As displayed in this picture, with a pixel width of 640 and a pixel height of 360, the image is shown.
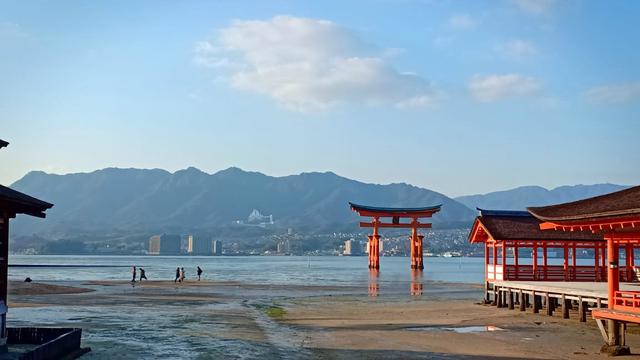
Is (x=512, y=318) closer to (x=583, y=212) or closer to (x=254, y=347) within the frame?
(x=583, y=212)

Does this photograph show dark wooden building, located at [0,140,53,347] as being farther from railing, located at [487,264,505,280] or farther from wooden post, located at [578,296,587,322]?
railing, located at [487,264,505,280]

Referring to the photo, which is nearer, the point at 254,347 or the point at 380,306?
the point at 254,347

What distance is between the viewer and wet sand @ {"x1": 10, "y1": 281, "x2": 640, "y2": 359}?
2253cm

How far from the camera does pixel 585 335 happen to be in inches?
1032

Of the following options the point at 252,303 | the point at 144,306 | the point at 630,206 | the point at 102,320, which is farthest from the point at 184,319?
the point at 630,206

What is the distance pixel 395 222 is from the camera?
4067 inches

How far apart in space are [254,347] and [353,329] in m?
6.18

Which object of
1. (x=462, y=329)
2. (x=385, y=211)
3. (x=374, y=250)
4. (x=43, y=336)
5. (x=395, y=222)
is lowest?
(x=462, y=329)

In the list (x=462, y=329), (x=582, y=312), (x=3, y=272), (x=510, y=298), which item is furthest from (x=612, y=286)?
(x=3, y=272)

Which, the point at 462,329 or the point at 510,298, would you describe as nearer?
the point at 462,329

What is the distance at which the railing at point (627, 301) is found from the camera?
20172 millimetres

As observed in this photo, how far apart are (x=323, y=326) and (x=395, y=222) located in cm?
7414

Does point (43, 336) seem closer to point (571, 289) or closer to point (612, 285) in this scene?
point (612, 285)

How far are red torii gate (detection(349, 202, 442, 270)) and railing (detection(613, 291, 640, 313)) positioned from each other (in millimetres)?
77394
